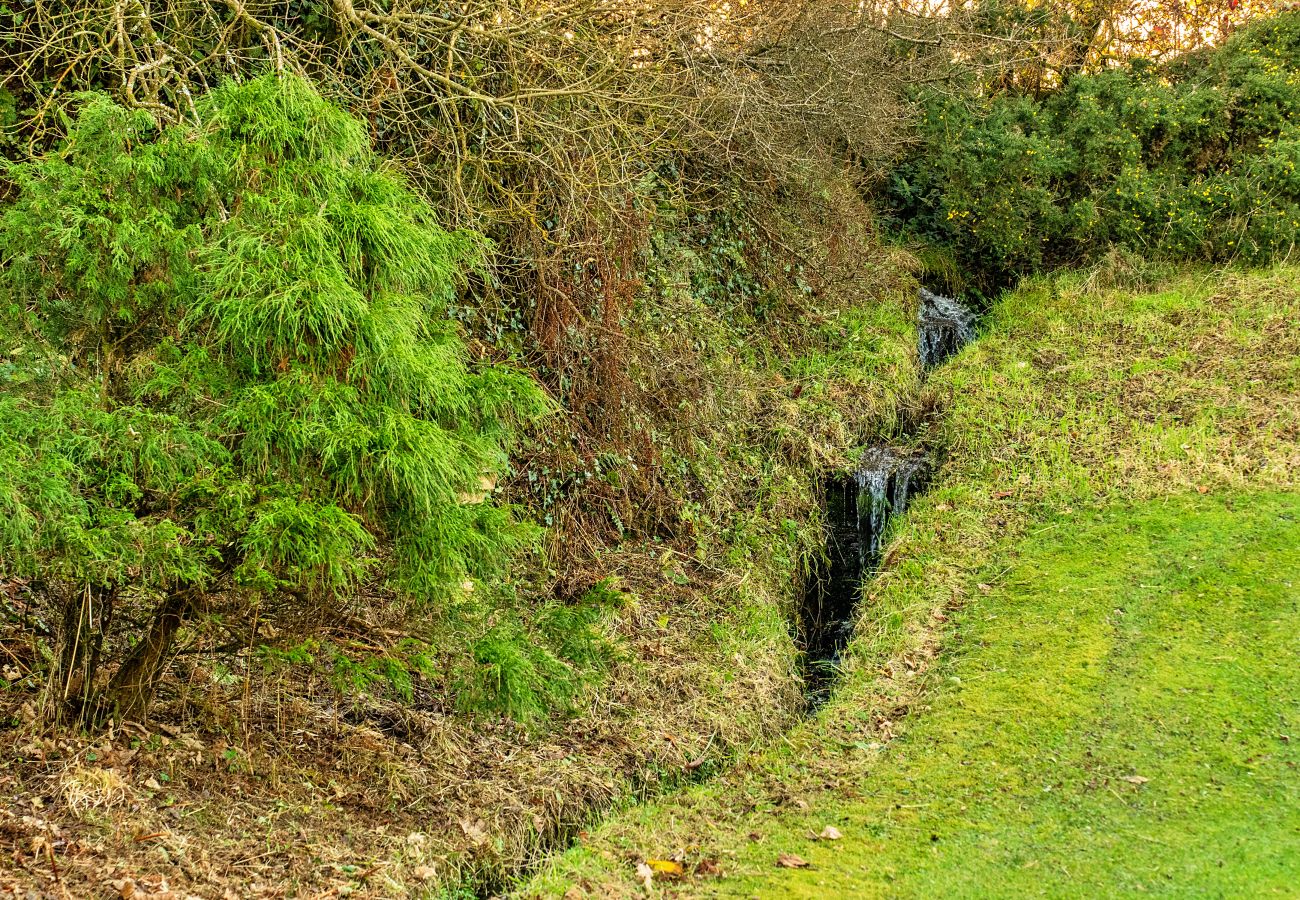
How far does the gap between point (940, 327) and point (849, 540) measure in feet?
15.0

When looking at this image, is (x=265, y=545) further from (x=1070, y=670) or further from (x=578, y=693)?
(x=1070, y=670)

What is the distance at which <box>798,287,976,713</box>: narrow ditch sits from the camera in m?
8.85

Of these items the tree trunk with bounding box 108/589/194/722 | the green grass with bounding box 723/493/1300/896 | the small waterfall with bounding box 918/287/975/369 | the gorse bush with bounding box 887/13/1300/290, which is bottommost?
the green grass with bounding box 723/493/1300/896

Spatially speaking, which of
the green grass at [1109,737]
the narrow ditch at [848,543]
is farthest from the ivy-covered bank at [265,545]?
the narrow ditch at [848,543]

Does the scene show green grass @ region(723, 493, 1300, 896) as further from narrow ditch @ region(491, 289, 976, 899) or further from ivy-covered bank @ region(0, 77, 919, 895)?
ivy-covered bank @ region(0, 77, 919, 895)

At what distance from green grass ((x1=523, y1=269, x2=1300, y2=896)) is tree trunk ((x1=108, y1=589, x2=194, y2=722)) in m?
2.04

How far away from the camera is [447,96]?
6.88 meters

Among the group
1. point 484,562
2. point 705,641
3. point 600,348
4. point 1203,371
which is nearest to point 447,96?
point 600,348

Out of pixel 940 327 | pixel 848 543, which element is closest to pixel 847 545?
pixel 848 543

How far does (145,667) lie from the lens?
4711 millimetres

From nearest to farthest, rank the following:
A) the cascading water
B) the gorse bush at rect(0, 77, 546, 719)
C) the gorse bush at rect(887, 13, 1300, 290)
A: the gorse bush at rect(0, 77, 546, 719) → the cascading water → the gorse bush at rect(887, 13, 1300, 290)

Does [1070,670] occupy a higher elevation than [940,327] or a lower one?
lower

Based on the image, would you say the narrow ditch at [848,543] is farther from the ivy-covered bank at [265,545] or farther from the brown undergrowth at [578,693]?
the ivy-covered bank at [265,545]

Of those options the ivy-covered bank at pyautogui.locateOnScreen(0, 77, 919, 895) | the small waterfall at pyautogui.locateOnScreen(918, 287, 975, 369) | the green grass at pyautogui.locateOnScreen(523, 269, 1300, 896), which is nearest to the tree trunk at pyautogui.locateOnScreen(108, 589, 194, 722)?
the ivy-covered bank at pyautogui.locateOnScreen(0, 77, 919, 895)
